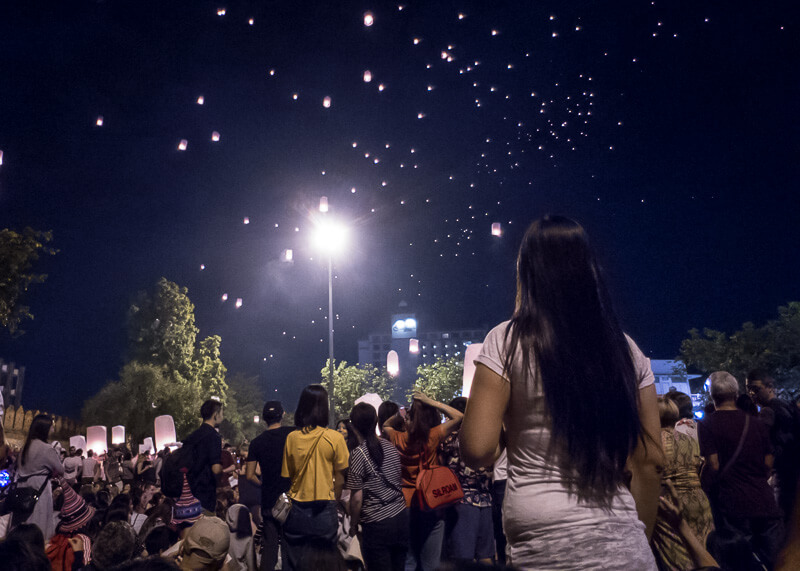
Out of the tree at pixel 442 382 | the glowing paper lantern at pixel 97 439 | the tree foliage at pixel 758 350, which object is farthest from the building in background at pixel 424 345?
the glowing paper lantern at pixel 97 439

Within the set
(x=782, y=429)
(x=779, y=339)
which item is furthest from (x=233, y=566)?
(x=779, y=339)

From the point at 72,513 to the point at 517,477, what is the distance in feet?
17.7

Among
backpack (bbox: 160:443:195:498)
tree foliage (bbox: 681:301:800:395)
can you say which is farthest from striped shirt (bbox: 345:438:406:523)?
tree foliage (bbox: 681:301:800:395)

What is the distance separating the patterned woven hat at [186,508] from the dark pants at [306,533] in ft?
3.84

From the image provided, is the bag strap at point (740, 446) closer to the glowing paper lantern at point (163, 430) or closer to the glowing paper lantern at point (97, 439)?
the glowing paper lantern at point (163, 430)

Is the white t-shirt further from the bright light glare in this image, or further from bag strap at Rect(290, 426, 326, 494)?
Result: the bright light glare

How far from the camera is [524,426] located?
6.15ft

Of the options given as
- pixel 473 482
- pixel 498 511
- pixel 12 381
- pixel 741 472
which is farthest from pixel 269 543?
pixel 12 381

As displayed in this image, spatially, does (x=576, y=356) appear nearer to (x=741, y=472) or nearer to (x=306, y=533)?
(x=741, y=472)

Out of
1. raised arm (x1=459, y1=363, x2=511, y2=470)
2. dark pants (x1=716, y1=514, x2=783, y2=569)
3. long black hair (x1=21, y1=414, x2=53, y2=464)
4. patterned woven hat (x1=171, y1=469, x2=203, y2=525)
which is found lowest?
dark pants (x1=716, y1=514, x2=783, y2=569)

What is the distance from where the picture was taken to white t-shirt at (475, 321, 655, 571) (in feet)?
5.53

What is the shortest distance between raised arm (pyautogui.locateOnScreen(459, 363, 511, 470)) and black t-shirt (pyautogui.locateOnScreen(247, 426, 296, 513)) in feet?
15.3

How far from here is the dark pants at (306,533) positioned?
5.60m

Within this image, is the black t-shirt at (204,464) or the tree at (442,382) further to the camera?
the tree at (442,382)
